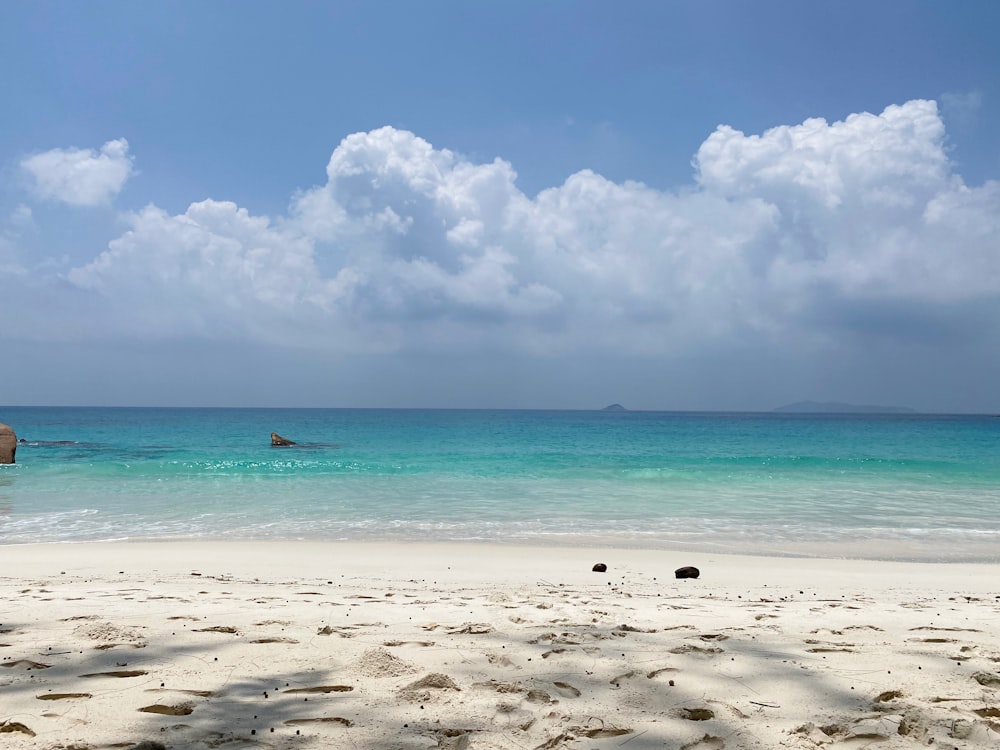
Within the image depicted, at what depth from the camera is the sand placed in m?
2.83

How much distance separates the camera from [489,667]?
3.73 metres

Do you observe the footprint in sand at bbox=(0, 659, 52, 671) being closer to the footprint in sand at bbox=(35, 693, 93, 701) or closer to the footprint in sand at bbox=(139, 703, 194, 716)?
the footprint in sand at bbox=(35, 693, 93, 701)

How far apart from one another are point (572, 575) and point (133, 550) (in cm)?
724


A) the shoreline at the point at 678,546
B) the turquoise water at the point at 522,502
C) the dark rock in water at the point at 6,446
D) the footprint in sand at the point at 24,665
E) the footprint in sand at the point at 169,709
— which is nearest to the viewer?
the footprint in sand at the point at 169,709

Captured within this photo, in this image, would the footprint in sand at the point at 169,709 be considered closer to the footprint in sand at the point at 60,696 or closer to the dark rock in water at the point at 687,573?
the footprint in sand at the point at 60,696

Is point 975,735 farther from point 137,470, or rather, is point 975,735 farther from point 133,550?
point 137,470

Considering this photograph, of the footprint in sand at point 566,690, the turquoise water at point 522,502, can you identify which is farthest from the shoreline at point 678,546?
the footprint in sand at point 566,690

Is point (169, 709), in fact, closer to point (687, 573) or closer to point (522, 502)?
point (687, 573)

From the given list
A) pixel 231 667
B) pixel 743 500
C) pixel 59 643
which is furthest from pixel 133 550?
pixel 743 500

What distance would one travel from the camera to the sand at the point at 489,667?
2830mm

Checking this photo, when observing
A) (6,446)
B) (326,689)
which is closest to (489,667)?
(326,689)

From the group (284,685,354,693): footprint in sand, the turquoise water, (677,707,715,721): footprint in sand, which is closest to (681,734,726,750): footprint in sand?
(677,707,715,721): footprint in sand

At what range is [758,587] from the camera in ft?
25.4

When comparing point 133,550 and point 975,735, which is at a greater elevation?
point 975,735
